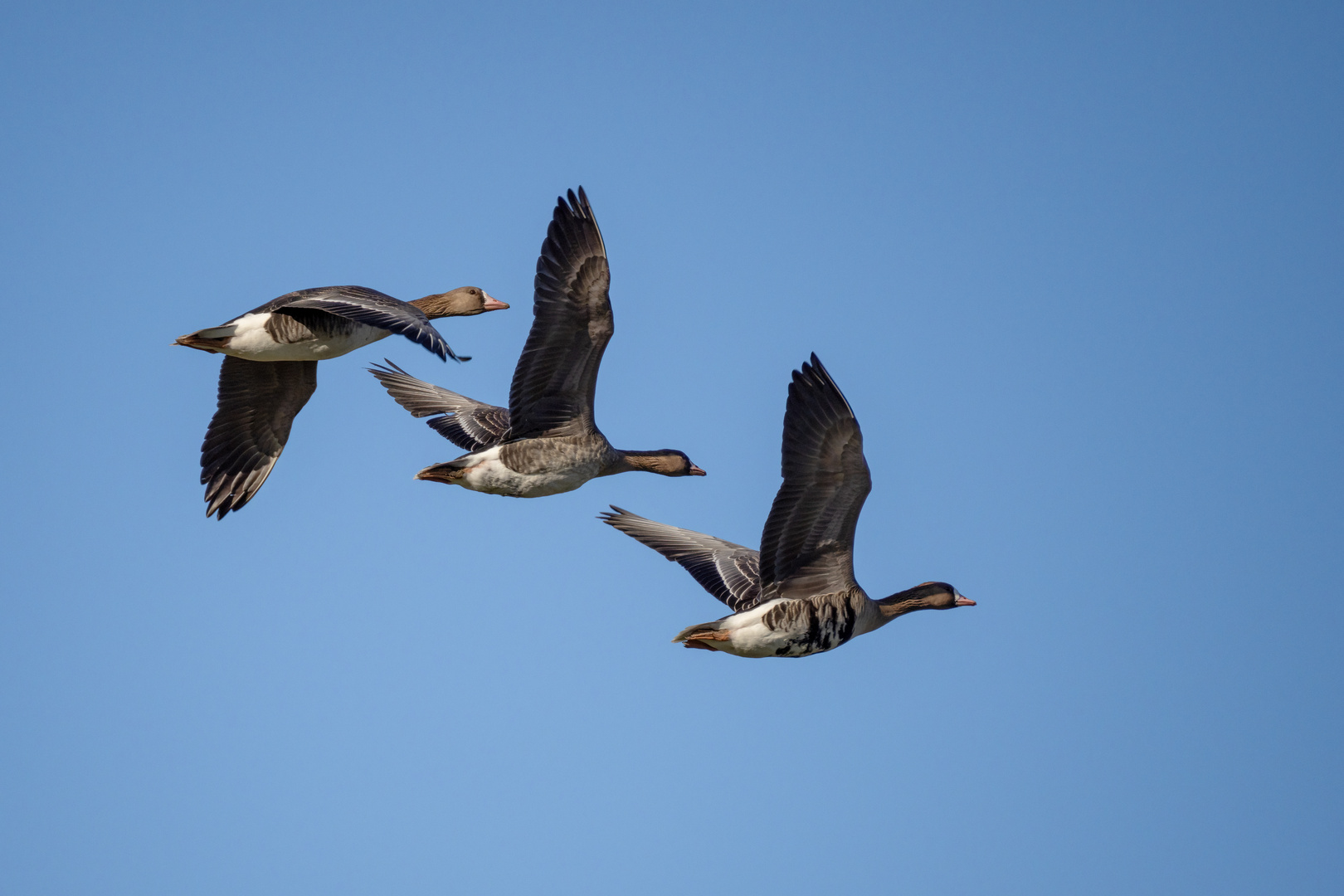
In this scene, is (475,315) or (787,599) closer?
(787,599)

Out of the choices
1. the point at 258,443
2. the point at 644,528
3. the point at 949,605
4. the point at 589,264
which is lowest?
the point at 949,605

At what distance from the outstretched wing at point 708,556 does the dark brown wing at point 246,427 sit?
3.85 meters

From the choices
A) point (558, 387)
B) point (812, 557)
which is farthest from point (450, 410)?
point (812, 557)

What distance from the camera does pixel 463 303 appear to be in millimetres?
16516

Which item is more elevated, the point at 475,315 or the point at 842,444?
the point at 475,315

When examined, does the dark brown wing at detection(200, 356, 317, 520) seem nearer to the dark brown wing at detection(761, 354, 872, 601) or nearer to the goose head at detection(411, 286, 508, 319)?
the goose head at detection(411, 286, 508, 319)

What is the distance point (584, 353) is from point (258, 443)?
4.64m

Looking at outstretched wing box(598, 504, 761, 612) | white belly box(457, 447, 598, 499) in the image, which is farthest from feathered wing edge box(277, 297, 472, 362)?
outstretched wing box(598, 504, 761, 612)

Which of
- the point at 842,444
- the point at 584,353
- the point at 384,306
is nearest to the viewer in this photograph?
the point at 842,444

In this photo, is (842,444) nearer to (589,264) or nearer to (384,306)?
(589,264)

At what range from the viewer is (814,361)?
12.5 metres

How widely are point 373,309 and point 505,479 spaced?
225 cm

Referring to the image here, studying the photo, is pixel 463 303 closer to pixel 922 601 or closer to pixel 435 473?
pixel 435 473

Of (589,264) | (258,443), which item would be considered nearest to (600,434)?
(589,264)
